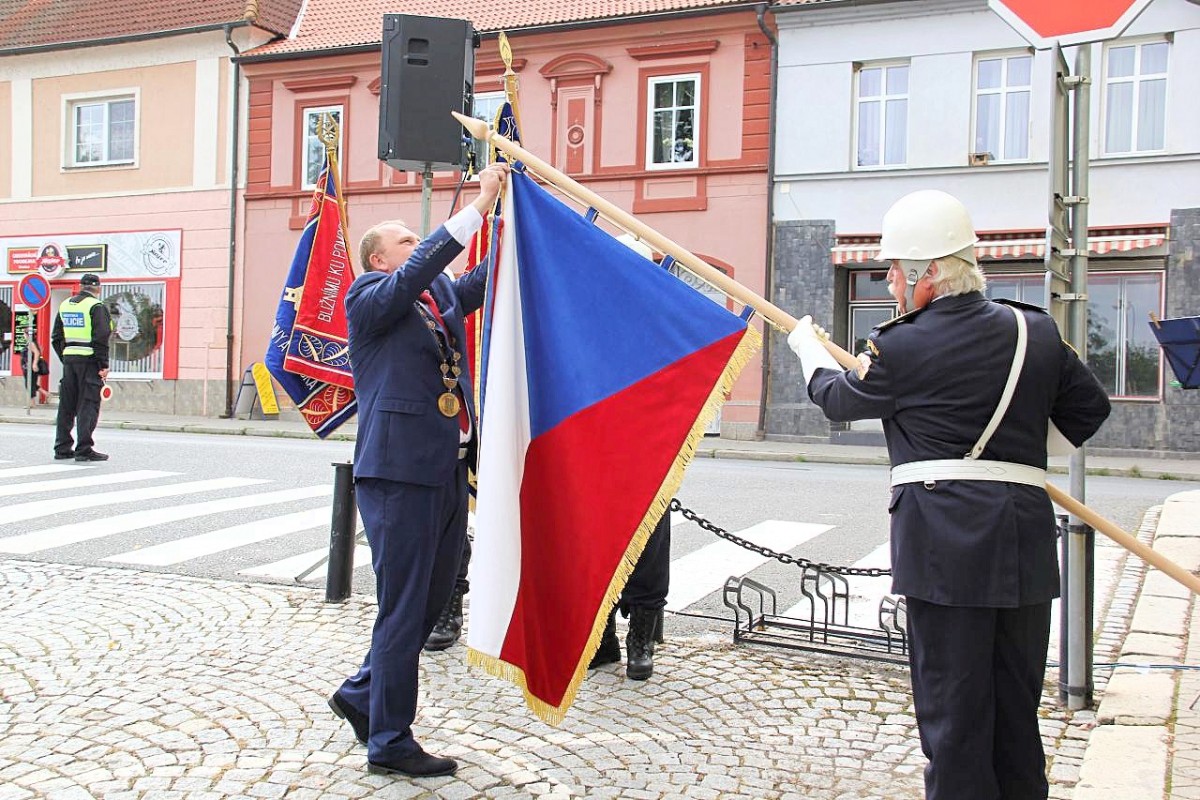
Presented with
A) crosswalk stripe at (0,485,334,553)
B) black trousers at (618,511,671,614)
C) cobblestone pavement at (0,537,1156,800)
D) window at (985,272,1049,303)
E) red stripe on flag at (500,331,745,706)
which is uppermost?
window at (985,272,1049,303)

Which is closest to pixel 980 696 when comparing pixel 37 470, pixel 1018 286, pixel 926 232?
pixel 926 232

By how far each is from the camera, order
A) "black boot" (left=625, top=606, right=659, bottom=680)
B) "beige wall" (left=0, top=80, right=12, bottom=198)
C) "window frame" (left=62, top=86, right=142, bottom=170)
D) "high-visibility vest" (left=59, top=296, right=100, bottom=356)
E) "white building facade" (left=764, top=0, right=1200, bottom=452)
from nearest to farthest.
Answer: "black boot" (left=625, top=606, right=659, bottom=680) → "high-visibility vest" (left=59, top=296, right=100, bottom=356) → "white building facade" (left=764, top=0, right=1200, bottom=452) → "window frame" (left=62, top=86, right=142, bottom=170) → "beige wall" (left=0, top=80, right=12, bottom=198)

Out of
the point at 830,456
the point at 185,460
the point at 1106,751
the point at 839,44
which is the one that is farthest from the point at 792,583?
the point at 839,44

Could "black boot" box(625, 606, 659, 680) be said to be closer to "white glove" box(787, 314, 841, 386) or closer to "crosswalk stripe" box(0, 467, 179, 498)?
"white glove" box(787, 314, 841, 386)

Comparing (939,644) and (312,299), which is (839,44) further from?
(939,644)

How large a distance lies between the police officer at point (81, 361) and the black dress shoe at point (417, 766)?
1084 cm

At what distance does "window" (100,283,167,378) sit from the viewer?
26.2 m

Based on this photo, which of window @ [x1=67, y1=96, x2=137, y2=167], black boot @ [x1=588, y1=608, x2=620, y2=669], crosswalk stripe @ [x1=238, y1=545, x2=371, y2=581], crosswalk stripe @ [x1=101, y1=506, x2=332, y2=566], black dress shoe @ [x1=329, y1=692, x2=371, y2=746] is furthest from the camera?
A: window @ [x1=67, y1=96, x2=137, y2=167]

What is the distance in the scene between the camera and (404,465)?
3941 mm

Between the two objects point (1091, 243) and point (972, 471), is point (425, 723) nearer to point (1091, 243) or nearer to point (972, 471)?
point (972, 471)

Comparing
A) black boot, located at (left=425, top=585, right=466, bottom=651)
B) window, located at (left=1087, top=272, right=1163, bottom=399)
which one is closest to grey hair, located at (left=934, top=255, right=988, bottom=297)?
black boot, located at (left=425, top=585, right=466, bottom=651)

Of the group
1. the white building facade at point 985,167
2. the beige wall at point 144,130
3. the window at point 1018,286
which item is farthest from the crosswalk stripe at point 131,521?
the beige wall at point 144,130

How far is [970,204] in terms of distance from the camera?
19.8 m

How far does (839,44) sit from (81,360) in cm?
1446
